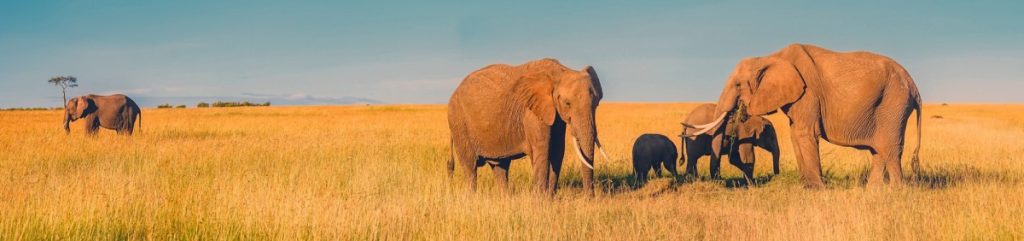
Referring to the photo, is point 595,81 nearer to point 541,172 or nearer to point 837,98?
point 541,172

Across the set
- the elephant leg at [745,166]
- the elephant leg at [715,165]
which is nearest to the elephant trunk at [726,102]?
the elephant leg at [715,165]

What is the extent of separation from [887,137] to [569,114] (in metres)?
4.03

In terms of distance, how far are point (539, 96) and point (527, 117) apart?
11.5 inches

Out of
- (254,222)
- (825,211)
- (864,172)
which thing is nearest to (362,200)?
(254,222)

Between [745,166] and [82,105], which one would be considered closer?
[745,166]

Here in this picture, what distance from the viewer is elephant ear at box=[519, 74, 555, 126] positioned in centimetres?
782

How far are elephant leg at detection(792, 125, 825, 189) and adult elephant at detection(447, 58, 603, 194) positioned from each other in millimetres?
2575

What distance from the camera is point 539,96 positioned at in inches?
312

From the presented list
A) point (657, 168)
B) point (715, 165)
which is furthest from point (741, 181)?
point (657, 168)

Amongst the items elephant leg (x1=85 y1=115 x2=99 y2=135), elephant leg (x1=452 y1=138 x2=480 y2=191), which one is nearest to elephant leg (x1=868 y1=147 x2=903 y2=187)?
elephant leg (x1=452 y1=138 x2=480 y2=191)

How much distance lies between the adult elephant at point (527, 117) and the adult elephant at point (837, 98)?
243 centimetres

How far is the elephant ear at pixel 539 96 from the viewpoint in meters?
7.82

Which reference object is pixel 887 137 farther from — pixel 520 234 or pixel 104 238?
pixel 104 238

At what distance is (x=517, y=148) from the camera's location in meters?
8.44
